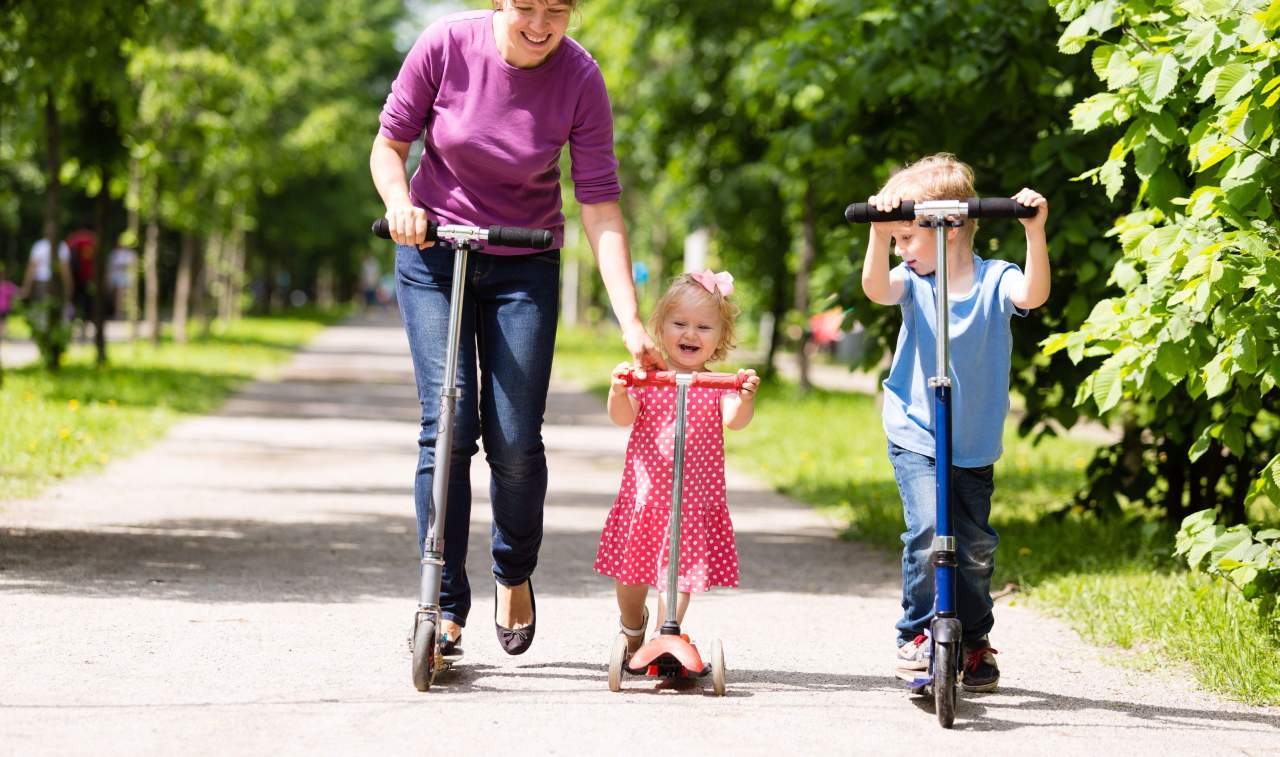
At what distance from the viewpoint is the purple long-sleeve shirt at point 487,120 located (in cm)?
471

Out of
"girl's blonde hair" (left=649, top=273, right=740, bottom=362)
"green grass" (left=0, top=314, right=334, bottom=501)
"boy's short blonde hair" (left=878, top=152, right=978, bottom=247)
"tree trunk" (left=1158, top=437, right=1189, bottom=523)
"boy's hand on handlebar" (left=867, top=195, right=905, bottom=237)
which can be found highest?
"boy's short blonde hair" (left=878, top=152, right=978, bottom=247)

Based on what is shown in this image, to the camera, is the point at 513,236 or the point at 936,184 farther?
the point at 936,184

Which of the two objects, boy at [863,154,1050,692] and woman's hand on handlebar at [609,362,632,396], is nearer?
woman's hand on handlebar at [609,362,632,396]

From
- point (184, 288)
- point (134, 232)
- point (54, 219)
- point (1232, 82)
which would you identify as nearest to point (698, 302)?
point (1232, 82)

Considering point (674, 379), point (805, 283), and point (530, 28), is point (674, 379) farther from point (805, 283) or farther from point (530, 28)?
→ point (805, 283)

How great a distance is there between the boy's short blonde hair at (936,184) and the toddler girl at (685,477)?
0.54 m

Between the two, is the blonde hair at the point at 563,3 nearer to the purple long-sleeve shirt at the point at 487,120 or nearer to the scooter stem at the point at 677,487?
the purple long-sleeve shirt at the point at 487,120

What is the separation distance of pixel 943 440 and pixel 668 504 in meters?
0.81

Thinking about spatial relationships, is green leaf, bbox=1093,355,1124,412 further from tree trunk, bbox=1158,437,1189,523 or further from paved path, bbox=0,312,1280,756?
tree trunk, bbox=1158,437,1189,523

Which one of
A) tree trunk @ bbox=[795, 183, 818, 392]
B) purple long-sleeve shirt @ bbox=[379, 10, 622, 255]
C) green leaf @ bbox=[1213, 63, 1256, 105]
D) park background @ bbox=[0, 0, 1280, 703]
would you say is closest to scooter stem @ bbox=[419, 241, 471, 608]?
purple long-sleeve shirt @ bbox=[379, 10, 622, 255]

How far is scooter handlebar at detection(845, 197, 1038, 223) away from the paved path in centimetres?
129

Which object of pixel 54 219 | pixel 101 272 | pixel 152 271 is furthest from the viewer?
pixel 152 271

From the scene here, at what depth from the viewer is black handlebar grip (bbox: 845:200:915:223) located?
4.49 meters

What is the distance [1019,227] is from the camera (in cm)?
750
